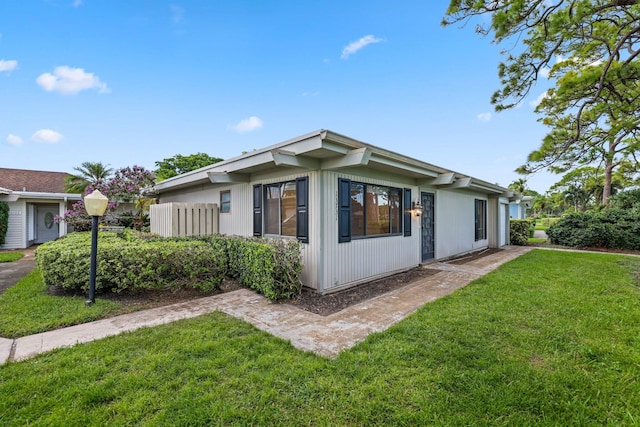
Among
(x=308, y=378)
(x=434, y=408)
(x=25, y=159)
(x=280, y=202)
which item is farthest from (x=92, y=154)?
(x=434, y=408)

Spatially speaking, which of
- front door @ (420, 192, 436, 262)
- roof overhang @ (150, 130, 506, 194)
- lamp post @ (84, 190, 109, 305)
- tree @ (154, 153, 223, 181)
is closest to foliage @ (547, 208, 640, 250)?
roof overhang @ (150, 130, 506, 194)

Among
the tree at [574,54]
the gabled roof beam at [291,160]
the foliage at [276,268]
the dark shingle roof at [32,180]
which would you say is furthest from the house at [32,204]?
the tree at [574,54]

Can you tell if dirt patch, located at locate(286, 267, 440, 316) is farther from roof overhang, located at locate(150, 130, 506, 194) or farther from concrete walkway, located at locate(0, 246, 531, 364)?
roof overhang, located at locate(150, 130, 506, 194)

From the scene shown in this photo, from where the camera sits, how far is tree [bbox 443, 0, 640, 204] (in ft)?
15.1

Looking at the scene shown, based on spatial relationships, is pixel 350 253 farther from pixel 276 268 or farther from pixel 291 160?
pixel 291 160

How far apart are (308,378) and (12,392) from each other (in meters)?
2.36

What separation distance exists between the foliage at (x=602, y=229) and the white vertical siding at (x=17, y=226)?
24.3 m

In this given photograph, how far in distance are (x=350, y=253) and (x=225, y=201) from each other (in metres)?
4.02

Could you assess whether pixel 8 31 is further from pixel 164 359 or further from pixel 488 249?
pixel 488 249

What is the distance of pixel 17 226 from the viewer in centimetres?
1175

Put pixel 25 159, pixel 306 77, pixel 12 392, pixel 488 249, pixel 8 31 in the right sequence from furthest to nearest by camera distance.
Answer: pixel 25 159
pixel 488 249
pixel 306 77
pixel 8 31
pixel 12 392

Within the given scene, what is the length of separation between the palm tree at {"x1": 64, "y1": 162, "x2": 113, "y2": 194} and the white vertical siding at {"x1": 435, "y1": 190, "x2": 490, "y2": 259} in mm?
15337

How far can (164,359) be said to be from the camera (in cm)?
264

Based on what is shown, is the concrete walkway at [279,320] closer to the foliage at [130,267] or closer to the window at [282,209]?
the foliage at [130,267]
